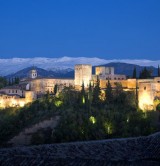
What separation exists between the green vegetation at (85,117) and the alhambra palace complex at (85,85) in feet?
4.22

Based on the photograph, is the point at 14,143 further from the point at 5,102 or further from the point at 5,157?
the point at 5,157

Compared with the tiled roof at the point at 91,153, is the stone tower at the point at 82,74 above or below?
above

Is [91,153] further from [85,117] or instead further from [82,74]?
[82,74]

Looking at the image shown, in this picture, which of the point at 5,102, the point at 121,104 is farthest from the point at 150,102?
the point at 5,102

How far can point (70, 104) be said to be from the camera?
3875cm

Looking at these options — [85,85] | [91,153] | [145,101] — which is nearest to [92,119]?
[145,101]

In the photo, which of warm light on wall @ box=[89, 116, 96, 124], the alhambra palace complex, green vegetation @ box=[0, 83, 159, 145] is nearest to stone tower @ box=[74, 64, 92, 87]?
the alhambra palace complex

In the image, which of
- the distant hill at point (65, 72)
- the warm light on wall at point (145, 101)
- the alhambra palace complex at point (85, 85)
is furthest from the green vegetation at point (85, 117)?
the distant hill at point (65, 72)

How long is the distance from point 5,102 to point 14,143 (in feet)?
36.6

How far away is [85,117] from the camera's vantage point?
34906mm

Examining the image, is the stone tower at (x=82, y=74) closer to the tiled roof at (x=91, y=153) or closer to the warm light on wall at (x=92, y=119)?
the warm light on wall at (x=92, y=119)

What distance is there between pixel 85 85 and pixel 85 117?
1448cm

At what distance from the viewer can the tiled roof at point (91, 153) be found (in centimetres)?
1138

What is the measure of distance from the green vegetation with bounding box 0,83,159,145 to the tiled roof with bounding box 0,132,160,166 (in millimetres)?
17860
